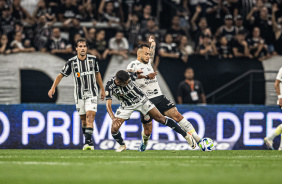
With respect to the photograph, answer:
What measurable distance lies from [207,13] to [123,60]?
3.68 meters

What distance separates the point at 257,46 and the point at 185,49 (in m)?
2.18

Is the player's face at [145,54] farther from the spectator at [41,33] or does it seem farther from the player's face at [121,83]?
the spectator at [41,33]

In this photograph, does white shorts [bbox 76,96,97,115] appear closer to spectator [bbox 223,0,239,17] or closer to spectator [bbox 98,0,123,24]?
spectator [bbox 98,0,123,24]

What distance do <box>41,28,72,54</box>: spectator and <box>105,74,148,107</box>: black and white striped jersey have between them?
4563 mm

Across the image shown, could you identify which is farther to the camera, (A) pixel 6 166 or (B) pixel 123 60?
(B) pixel 123 60

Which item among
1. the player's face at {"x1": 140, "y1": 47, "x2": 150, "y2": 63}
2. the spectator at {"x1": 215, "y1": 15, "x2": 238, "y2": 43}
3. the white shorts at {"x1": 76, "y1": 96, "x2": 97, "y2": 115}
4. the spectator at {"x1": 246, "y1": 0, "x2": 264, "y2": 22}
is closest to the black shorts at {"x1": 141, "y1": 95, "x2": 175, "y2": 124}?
the player's face at {"x1": 140, "y1": 47, "x2": 150, "y2": 63}

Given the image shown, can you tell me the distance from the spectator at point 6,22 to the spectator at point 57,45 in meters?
1.33

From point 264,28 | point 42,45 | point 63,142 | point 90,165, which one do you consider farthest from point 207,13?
point 90,165

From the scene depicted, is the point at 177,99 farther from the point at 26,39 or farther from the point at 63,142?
the point at 26,39

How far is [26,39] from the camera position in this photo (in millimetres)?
14445

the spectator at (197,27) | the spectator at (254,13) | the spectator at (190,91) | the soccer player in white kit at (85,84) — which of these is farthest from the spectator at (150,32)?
the soccer player in white kit at (85,84)

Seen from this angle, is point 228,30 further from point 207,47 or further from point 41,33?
point 41,33

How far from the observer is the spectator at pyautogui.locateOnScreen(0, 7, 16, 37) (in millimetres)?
14830

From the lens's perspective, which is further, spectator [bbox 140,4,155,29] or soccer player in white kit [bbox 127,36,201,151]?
spectator [bbox 140,4,155,29]
